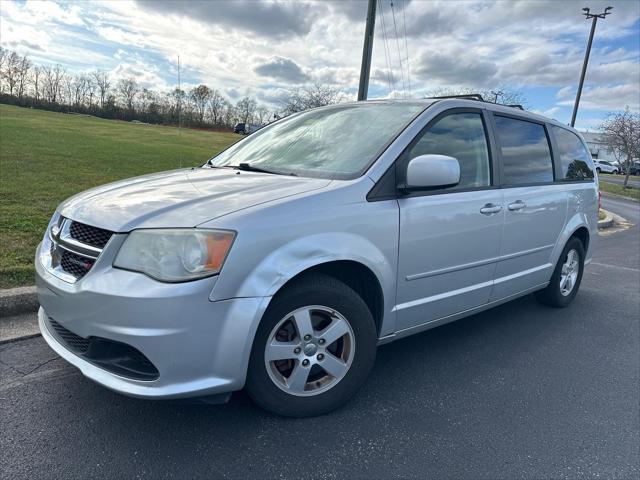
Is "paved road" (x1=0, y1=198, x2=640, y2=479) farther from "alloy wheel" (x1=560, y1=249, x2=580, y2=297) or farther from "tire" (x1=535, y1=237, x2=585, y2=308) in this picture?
"alloy wheel" (x1=560, y1=249, x2=580, y2=297)

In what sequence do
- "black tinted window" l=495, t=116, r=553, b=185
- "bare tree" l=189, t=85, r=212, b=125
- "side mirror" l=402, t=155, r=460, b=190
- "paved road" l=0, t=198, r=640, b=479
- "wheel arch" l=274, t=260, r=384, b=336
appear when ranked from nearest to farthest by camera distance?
"paved road" l=0, t=198, r=640, b=479, "wheel arch" l=274, t=260, r=384, b=336, "side mirror" l=402, t=155, r=460, b=190, "black tinted window" l=495, t=116, r=553, b=185, "bare tree" l=189, t=85, r=212, b=125

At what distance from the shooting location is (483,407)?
9.27ft

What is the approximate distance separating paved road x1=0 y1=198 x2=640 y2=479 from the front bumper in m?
0.35

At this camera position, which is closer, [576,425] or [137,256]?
[137,256]

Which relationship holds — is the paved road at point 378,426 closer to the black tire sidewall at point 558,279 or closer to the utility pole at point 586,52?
the black tire sidewall at point 558,279

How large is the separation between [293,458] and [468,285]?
172cm

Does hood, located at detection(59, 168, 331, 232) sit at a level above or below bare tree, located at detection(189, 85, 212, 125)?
below

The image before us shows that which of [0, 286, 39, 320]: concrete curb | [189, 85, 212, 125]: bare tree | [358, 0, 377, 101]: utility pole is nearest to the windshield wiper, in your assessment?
[0, 286, 39, 320]: concrete curb

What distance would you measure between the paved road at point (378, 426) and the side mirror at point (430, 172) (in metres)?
1.28

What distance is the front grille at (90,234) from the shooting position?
2.24m

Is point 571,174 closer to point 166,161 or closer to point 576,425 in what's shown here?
point 576,425

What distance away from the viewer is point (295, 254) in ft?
7.58

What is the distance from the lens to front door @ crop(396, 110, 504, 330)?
2.85m

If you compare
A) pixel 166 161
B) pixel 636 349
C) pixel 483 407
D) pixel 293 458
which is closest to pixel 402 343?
pixel 483 407
